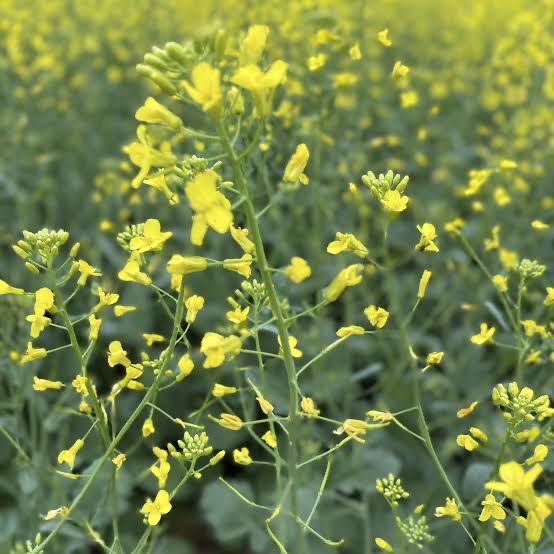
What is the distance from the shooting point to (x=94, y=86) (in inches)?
212

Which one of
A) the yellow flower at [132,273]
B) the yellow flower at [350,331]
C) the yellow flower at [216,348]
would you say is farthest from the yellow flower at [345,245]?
the yellow flower at [132,273]

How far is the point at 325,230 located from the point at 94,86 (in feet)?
8.58

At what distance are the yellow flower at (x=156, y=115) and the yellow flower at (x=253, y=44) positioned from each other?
166 mm

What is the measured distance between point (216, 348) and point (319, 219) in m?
2.33

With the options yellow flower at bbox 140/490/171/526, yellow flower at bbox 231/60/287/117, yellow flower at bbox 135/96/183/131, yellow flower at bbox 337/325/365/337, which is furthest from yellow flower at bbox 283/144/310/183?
yellow flower at bbox 140/490/171/526

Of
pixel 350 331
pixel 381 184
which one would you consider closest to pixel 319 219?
pixel 381 184

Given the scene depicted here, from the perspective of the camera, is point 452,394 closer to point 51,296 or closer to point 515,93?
point 51,296

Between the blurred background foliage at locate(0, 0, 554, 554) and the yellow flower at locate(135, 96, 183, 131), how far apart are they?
16 centimetres

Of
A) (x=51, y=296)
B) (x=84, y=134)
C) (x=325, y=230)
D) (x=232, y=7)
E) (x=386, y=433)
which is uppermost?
(x=232, y=7)

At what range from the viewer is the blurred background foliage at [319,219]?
8.64 ft

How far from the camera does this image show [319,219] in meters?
3.53

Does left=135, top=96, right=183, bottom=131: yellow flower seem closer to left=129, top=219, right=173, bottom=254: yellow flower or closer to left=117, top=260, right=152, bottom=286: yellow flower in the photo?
left=129, top=219, right=173, bottom=254: yellow flower

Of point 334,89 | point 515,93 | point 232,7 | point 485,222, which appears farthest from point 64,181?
point 515,93

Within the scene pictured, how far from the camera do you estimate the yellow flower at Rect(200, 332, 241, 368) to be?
4.10 feet
